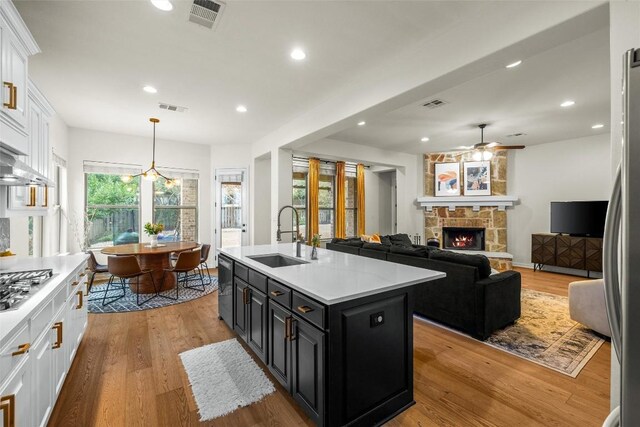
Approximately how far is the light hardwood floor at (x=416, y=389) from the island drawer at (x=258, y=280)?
751mm

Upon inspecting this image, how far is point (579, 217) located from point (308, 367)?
21.5ft

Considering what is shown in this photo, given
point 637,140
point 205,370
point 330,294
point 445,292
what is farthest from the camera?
point 445,292

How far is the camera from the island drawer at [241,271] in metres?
2.62

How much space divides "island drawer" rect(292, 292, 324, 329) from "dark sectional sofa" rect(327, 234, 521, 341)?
6.77 ft

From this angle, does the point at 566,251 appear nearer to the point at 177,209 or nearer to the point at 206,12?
the point at 206,12

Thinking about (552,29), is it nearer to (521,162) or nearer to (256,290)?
(256,290)

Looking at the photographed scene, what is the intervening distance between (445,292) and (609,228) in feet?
8.39

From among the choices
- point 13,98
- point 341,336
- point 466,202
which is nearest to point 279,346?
point 341,336

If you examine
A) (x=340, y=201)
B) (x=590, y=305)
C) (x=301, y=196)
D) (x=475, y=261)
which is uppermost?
(x=301, y=196)

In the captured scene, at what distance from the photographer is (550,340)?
298 centimetres

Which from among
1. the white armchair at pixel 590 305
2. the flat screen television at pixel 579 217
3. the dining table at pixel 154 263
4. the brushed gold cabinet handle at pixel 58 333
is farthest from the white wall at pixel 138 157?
the flat screen television at pixel 579 217

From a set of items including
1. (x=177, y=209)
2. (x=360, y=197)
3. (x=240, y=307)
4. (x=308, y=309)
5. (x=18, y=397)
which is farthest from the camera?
(x=360, y=197)

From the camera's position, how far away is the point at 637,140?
79cm

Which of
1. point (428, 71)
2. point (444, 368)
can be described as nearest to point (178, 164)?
Result: point (428, 71)
